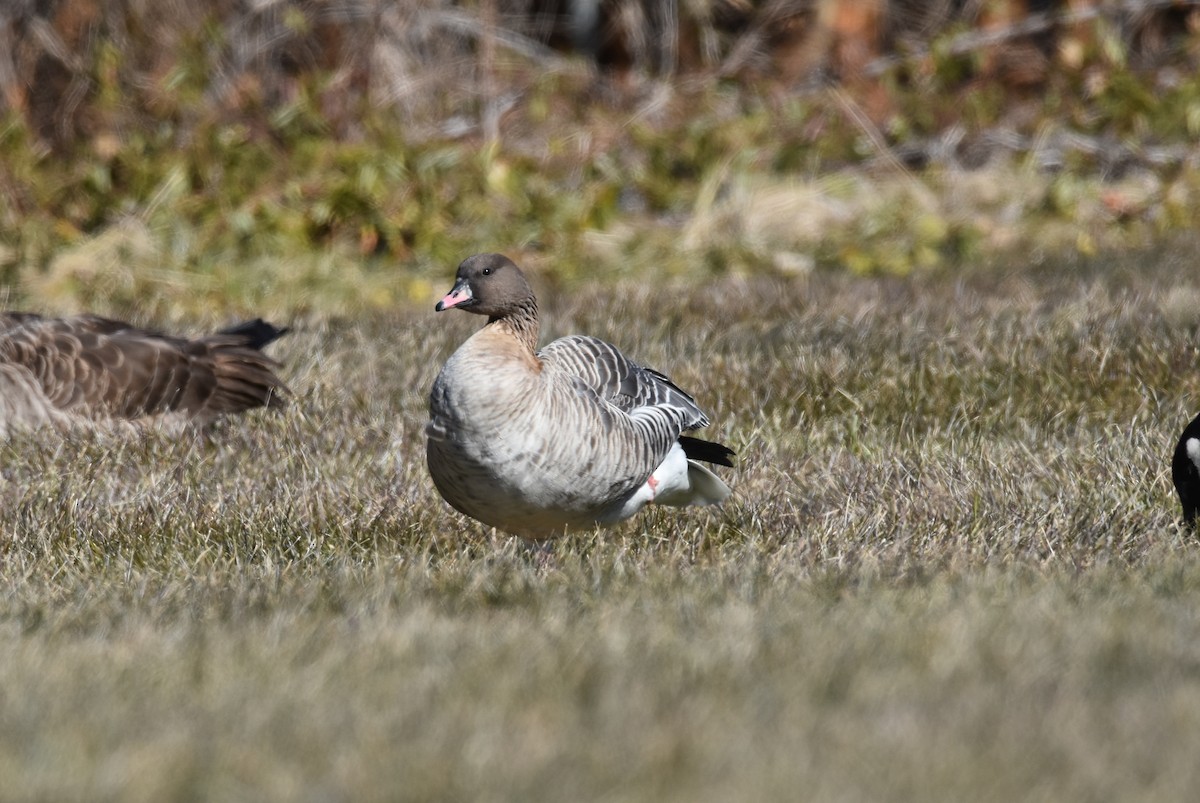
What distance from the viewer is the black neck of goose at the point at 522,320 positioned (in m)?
5.33

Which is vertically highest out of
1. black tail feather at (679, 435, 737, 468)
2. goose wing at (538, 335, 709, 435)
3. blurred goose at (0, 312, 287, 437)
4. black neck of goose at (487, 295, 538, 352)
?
black neck of goose at (487, 295, 538, 352)

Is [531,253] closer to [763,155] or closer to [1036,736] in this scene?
[763,155]

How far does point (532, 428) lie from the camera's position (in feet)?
16.1

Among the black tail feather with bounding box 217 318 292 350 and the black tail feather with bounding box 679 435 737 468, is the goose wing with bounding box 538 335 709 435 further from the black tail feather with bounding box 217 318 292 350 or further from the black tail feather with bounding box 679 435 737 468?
the black tail feather with bounding box 217 318 292 350

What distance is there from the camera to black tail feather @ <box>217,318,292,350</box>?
820 centimetres

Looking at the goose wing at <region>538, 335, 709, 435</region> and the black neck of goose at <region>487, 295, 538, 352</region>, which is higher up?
the black neck of goose at <region>487, 295, 538, 352</region>

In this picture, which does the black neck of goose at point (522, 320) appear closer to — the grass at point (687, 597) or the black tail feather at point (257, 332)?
the grass at point (687, 597)

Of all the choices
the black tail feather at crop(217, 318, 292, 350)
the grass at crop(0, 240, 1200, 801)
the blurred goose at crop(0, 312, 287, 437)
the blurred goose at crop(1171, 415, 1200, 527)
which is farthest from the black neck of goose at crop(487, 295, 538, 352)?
the black tail feather at crop(217, 318, 292, 350)

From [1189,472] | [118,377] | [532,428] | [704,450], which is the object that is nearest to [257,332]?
[118,377]

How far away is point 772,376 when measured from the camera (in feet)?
25.1

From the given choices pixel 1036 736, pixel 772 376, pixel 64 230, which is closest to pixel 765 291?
pixel 772 376

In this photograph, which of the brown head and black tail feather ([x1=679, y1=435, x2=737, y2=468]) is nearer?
the brown head

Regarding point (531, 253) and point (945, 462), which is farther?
point (531, 253)

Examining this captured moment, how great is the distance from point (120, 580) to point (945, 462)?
117 inches
